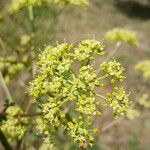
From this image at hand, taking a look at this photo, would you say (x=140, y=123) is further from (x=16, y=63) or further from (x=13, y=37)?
(x=16, y=63)

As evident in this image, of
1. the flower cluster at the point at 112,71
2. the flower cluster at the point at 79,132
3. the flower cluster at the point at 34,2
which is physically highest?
the flower cluster at the point at 112,71

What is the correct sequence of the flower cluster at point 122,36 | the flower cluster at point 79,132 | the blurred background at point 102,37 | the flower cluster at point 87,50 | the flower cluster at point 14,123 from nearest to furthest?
1. the flower cluster at point 79,132
2. the flower cluster at point 87,50
3. the flower cluster at point 14,123
4. the flower cluster at point 122,36
5. the blurred background at point 102,37

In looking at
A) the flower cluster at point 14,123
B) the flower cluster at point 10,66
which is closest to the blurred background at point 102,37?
the flower cluster at point 10,66

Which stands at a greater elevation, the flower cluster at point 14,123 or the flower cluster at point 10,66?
the flower cluster at point 14,123

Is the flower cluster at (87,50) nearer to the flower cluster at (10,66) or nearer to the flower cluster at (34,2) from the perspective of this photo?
the flower cluster at (34,2)

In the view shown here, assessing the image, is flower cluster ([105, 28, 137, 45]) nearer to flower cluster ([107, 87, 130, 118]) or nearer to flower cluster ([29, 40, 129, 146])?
flower cluster ([29, 40, 129, 146])

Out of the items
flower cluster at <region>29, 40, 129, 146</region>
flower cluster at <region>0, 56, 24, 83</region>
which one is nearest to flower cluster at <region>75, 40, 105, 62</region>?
flower cluster at <region>29, 40, 129, 146</region>
